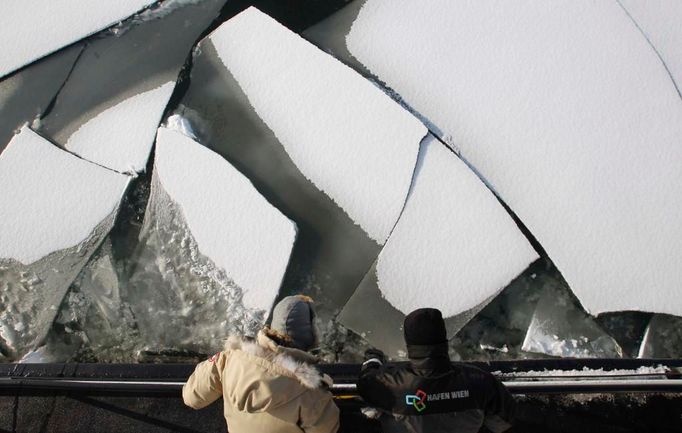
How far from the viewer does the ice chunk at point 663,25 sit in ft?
6.97

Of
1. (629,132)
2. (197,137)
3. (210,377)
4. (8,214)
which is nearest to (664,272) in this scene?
(629,132)

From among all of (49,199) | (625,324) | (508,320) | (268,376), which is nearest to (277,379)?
(268,376)

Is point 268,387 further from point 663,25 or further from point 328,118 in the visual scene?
point 663,25

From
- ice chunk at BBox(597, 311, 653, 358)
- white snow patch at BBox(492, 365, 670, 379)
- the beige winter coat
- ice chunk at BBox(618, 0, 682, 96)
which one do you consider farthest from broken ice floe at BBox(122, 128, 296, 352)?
ice chunk at BBox(618, 0, 682, 96)

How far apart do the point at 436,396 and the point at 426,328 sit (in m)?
0.17

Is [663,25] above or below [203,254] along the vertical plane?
above

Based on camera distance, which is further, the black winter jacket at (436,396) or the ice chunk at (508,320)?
the ice chunk at (508,320)

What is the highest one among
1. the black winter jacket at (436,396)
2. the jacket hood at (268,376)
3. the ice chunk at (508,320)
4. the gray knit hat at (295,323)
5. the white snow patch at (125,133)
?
the white snow patch at (125,133)

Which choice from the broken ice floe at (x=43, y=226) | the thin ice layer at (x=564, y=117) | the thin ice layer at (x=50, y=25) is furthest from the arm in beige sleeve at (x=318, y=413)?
the thin ice layer at (x=50, y=25)

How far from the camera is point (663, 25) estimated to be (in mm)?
2189

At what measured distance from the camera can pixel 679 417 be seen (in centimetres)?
169

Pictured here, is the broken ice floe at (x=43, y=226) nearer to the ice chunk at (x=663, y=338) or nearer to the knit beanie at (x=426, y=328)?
the knit beanie at (x=426, y=328)

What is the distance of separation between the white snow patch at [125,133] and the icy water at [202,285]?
0.04m

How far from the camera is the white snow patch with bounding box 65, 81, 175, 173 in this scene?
2.07 m
